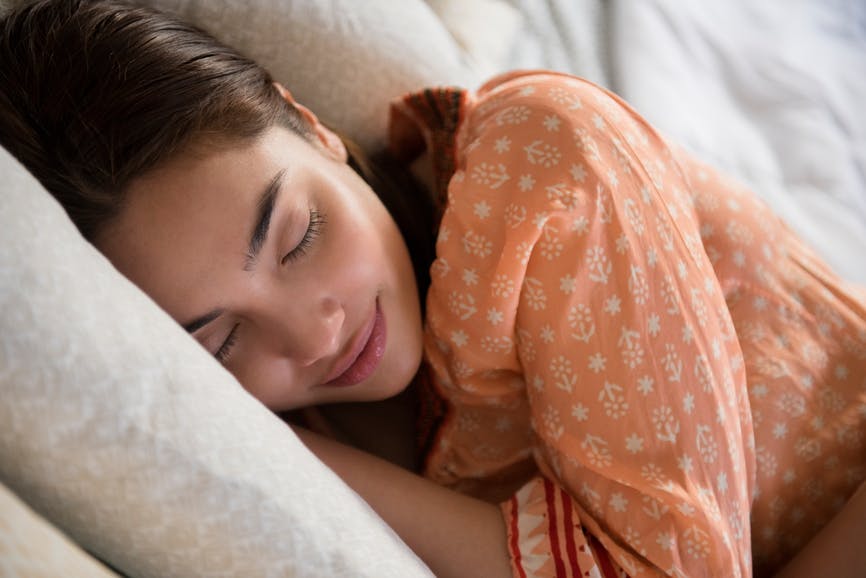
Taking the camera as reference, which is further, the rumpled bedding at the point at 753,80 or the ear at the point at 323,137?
the rumpled bedding at the point at 753,80

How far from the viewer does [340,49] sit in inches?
42.4

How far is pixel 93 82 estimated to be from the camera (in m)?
0.77

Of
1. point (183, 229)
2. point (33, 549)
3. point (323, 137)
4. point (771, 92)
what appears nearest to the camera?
point (33, 549)

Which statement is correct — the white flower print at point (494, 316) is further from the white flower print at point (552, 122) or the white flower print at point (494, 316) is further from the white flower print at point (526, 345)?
the white flower print at point (552, 122)

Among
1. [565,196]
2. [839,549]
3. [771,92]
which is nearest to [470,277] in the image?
[565,196]

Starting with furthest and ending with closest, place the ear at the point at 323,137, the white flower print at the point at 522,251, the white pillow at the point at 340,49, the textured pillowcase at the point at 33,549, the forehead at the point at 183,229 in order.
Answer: the white pillow at the point at 340,49 → the ear at the point at 323,137 → the white flower print at the point at 522,251 → the forehead at the point at 183,229 → the textured pillowcase at the point at 33,549

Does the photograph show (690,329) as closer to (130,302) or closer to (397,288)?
(397,288)

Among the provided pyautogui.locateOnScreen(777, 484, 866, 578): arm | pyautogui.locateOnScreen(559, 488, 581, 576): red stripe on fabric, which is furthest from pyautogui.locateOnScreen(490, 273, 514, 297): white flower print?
pyautogui.locateOnScreen(777, 484, 866, 578): arm

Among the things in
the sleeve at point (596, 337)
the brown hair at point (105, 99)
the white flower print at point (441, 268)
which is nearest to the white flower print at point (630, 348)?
the sleeve at point (596, 337)

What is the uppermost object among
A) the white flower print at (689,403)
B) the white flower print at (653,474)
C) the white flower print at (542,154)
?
the white flower print at (542,154)

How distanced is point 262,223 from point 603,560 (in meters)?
0.47

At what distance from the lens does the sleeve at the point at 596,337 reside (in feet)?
2.50

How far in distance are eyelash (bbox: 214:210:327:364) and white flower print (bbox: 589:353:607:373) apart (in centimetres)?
31

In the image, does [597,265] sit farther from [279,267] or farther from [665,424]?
[279,267]
